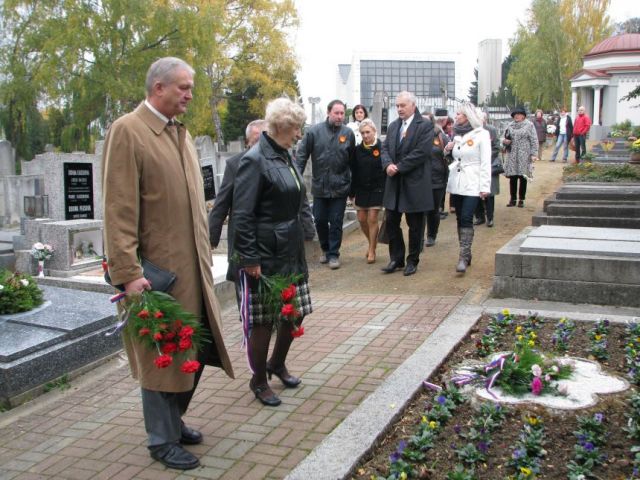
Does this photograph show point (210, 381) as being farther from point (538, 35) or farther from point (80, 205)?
point (538, 35)

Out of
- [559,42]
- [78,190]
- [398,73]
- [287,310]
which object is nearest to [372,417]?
[287,310]

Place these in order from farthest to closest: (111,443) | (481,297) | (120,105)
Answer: (120,105) < (481,297) < (111,443)

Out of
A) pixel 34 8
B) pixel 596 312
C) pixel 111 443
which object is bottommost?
pixel 111 443

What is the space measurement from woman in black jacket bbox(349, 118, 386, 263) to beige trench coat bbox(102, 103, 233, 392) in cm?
511

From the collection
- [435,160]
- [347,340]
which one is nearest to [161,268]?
[347,340]

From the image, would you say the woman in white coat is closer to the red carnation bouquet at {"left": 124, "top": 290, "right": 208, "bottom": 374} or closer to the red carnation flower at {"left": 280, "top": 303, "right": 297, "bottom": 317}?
the red carnation flower at {"left": 280, "top": 303, "right": 297, "bottom": 317}

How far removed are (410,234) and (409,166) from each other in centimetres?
84

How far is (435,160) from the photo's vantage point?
31.2ft

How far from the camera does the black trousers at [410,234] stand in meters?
7.71

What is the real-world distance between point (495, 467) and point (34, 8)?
2893 cm

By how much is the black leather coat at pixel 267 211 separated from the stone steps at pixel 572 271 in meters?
2.88

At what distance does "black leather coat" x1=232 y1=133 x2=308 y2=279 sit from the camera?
397 cm

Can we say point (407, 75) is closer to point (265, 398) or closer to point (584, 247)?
point (584, 247)

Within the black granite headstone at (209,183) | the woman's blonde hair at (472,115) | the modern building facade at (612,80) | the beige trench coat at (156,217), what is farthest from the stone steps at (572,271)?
the modern building facade at (612,80)
